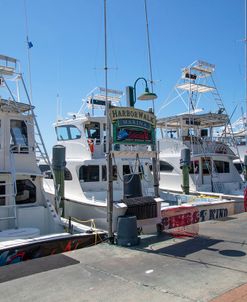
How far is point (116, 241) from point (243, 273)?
3.30 meters

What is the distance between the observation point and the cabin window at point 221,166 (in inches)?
738

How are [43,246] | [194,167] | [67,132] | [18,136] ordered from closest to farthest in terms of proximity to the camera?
1. [43,246]
2. [18,136]
3. [67,132]
4. [194,167]

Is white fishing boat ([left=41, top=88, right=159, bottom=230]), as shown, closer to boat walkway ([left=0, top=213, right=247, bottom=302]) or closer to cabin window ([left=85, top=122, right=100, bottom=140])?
cabin window ([left=85, top=122, right=100, bottom=140])

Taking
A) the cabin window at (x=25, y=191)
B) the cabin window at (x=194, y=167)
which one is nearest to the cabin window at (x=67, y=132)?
the cabin window at (x=25, y=191)

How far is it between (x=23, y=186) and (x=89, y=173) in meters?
Answer: 4.27

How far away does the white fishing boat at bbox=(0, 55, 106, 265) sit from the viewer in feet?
28.7

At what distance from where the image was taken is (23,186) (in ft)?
32.8

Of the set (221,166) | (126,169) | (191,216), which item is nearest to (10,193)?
(191,216)

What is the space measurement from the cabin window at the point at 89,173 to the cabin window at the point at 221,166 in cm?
754

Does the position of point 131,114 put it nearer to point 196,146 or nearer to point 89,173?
point 89,173

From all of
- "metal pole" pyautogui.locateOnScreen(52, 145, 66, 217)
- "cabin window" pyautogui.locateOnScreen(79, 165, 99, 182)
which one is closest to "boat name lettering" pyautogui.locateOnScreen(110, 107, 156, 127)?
"metal pole" pyautogui.locateOnScreen(52, 145, 66, 217)

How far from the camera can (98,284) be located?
555 centimetres

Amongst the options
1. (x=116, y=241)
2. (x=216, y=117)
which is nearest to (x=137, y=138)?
(x=116, y=241)

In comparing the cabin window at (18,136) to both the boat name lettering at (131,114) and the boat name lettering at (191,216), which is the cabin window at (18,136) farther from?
the boat name lettering at (191,216)
